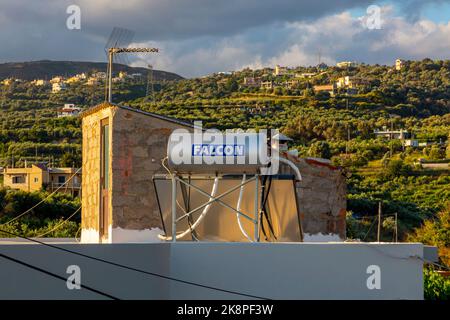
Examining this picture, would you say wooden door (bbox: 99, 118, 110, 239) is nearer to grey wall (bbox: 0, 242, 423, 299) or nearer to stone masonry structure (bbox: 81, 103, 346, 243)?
stone masonry structure (bbox: 81, 103, 346, 243)

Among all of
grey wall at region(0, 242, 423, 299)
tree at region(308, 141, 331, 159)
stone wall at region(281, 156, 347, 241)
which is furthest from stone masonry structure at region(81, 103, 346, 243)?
tree at region(308, 141, 331, 159)

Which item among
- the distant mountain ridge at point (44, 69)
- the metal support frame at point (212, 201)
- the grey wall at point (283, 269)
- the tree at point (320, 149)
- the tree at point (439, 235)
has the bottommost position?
the tree at point (439, 235)

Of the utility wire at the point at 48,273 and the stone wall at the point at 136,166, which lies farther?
the stone wall at the point at 136,166

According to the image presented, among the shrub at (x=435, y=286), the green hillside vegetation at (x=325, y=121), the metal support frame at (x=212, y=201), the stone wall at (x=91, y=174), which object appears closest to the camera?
the metal support frame at (x=212, y=201)

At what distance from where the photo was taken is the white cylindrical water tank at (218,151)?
9.79 m

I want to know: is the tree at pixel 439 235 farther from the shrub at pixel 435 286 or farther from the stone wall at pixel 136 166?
the stone wall at pixel 136 166

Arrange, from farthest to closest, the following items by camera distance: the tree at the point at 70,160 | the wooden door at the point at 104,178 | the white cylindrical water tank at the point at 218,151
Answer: the tree at the point at 70,160 → the wooden door at the point at 104,178 → the white cylindrical water tank at the point at 218,151

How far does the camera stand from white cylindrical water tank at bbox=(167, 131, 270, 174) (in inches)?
385

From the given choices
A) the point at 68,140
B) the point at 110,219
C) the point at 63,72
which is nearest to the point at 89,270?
the point at 110,219

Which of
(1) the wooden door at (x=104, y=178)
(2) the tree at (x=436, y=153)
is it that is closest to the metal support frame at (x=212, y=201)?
(1) the wooden door at (x=104, y=178)

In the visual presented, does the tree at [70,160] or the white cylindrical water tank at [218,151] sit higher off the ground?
the tree at [70,160]

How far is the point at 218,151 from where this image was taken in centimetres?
981

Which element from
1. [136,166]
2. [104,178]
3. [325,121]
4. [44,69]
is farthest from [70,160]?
[136,166]
